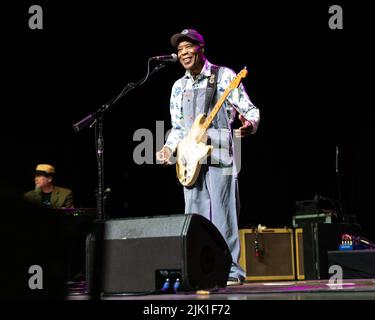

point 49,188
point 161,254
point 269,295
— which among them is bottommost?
point 269,295

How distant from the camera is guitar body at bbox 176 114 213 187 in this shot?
4344 millimetres

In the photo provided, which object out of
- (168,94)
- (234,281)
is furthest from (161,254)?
(168,94)

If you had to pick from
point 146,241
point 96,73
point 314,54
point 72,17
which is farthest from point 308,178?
point 146,241

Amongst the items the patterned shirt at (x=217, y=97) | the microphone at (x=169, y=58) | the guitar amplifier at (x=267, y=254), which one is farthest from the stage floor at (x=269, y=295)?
the guitar amplifier at (x=267, y=254)

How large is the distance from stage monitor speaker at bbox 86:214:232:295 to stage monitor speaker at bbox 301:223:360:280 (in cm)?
408

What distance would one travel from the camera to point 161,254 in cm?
308

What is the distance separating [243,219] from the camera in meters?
8.88

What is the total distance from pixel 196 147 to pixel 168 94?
4.13 m

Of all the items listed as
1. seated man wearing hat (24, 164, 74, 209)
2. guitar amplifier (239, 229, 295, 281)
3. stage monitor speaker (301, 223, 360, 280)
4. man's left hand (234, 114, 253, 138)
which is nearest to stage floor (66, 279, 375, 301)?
man's left hand (234, 114, 253, 138)

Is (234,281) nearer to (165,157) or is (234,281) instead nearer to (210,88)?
(165,157)

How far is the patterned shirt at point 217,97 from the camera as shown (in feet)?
14.6

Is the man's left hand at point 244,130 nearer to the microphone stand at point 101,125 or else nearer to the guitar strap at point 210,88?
the guitar strap at point 210,88

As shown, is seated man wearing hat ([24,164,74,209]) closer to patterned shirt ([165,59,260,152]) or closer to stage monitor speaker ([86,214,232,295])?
patterned shirt ([165,59,260,152])

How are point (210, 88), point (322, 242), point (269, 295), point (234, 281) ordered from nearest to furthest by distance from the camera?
1. point (269, 295)
2. point (234, 281)
3. point (210, 88)
4. point (322, 242)
